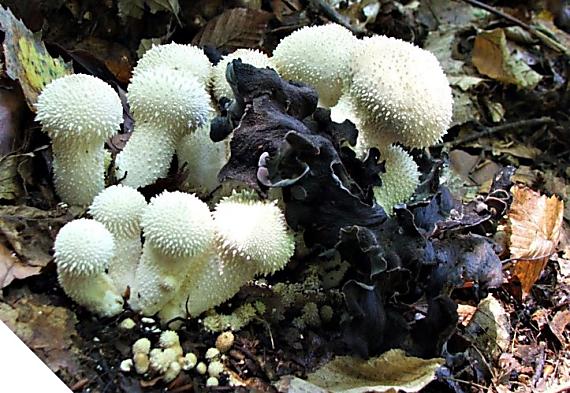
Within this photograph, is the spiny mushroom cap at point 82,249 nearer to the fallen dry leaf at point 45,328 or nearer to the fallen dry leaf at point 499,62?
the fallen dry leaf at point 45,328

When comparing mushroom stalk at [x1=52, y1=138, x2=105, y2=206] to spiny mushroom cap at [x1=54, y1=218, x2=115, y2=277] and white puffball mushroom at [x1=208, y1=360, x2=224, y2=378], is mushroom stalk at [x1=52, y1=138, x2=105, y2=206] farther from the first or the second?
white puffball mushroom at [x1=208, y1=360, x2=224, y2=378]

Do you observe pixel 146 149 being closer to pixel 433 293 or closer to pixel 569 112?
pixel 433 293

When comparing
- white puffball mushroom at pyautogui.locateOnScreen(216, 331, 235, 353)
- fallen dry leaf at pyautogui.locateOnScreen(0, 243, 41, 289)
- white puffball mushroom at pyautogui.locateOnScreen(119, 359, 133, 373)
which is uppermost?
fallen dry leaf at pyautogui.locateOnScreen(0, 243, 41, 289)

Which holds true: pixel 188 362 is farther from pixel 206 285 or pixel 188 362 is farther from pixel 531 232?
pixel 531 232

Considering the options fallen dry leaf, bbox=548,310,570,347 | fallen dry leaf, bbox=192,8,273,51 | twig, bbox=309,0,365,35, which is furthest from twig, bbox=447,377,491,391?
twig, bbox=309,0,365,35

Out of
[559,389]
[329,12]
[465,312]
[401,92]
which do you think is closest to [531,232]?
[465,312]

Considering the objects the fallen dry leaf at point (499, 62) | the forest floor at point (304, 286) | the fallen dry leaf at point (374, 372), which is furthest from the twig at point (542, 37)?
the fallen dry leaf at point (374, 372)

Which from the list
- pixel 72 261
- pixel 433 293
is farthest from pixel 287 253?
pixel 72 261
